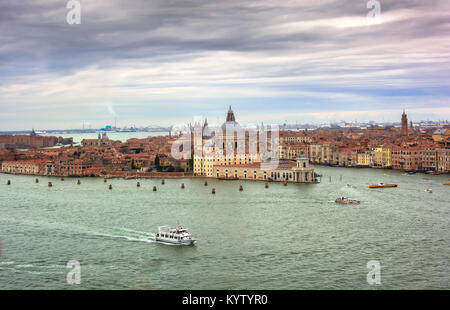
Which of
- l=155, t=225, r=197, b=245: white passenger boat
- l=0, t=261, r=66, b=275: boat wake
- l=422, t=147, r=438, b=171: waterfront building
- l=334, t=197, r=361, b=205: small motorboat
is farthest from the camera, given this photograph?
l=422, t=147, r=438, b=171: waterfront building

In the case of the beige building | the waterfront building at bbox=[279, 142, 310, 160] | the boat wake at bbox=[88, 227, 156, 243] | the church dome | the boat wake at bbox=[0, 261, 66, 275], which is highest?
the church dome

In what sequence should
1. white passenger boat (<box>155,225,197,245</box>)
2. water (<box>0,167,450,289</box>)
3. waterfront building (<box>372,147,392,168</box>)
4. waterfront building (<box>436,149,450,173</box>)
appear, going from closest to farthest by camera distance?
water (<box>0,167,450,289</box>), white passenger boat (<box>155,225,197,245</box>), waterfront building (<box>436,149,450,173</box>), waterfront building (<box>372,147,392,168</box>)

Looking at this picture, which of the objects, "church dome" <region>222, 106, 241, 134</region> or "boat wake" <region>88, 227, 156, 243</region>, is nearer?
"boat wake" <region>88, 227, 156, 243</region>

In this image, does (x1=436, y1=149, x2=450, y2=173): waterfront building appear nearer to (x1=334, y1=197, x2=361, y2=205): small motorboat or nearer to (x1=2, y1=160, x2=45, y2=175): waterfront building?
(x1=334, y1=197, x2=361, y2=205): small motorboat

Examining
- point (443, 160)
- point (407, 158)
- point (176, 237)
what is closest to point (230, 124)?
point (407, 158)

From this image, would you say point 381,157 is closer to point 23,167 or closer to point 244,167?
point 244,167

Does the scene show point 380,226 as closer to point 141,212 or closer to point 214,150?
point 141,212

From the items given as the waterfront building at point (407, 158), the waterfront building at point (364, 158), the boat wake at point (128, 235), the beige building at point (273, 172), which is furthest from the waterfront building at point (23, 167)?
the boat wake at point (128, 235)

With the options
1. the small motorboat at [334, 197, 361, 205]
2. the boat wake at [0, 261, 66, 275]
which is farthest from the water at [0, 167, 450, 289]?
the small motorboat at [334, 197, 361, 205]
